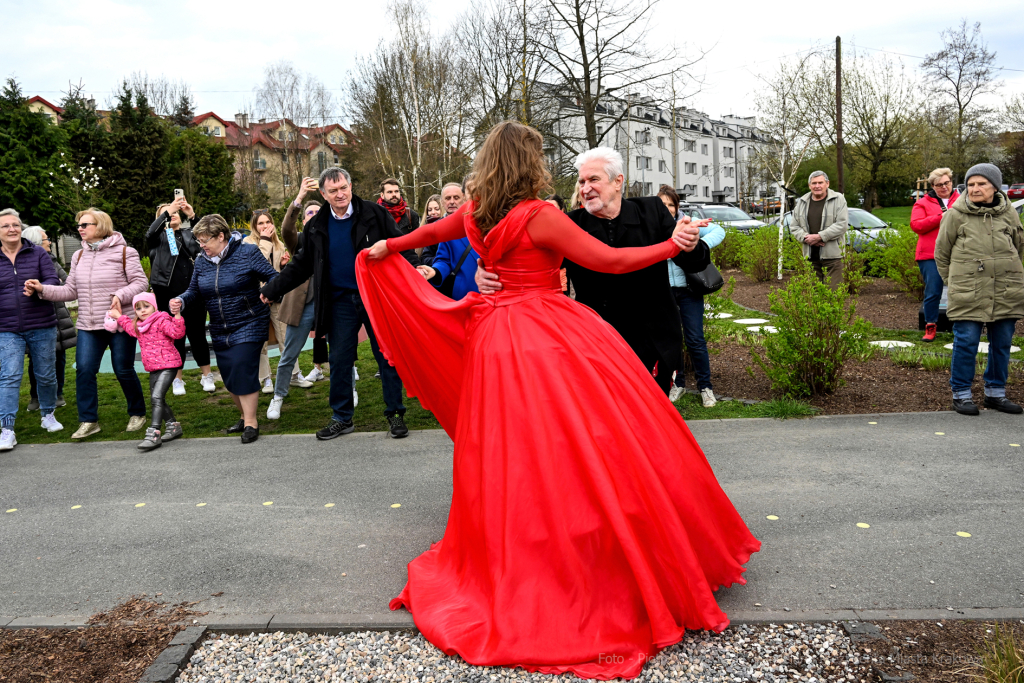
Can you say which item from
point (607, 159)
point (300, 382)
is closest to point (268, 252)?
point (300, 382)

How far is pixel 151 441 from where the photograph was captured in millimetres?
7109

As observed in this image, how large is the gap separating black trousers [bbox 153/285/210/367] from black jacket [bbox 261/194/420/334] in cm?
159

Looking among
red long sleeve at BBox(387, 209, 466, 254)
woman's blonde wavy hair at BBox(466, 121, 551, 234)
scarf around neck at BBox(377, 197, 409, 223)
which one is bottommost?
red long sleeve at BBox(387, 209, 466, 254)

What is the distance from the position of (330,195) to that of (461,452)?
3875 mm

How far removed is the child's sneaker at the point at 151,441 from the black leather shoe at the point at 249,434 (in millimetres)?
813

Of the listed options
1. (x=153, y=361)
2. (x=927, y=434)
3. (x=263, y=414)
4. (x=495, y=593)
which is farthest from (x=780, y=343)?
(x=153, y=361)

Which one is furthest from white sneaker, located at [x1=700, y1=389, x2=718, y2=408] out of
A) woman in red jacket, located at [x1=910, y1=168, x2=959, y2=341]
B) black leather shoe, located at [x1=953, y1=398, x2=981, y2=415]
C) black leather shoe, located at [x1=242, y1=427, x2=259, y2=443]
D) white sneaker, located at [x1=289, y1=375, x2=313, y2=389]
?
white sneaker, located at [x1=289, y1=375, x2=313, y2=389]

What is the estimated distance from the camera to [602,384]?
342 centimetres

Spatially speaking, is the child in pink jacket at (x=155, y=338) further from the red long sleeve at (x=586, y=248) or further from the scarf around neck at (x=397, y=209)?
the red long sleeve at (x=586, y=248)

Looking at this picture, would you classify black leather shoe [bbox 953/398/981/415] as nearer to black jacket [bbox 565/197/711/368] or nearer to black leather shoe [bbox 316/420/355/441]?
black jacket [bbox 565/197/711/368]

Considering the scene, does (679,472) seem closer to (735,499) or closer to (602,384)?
(602,384)

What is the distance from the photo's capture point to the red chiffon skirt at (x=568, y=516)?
314cm

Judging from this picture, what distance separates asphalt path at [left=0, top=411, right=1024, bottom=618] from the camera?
3.84m

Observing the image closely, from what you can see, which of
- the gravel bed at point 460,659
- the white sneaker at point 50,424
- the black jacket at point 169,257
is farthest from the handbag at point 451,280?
the white sneaker at point 50,424
